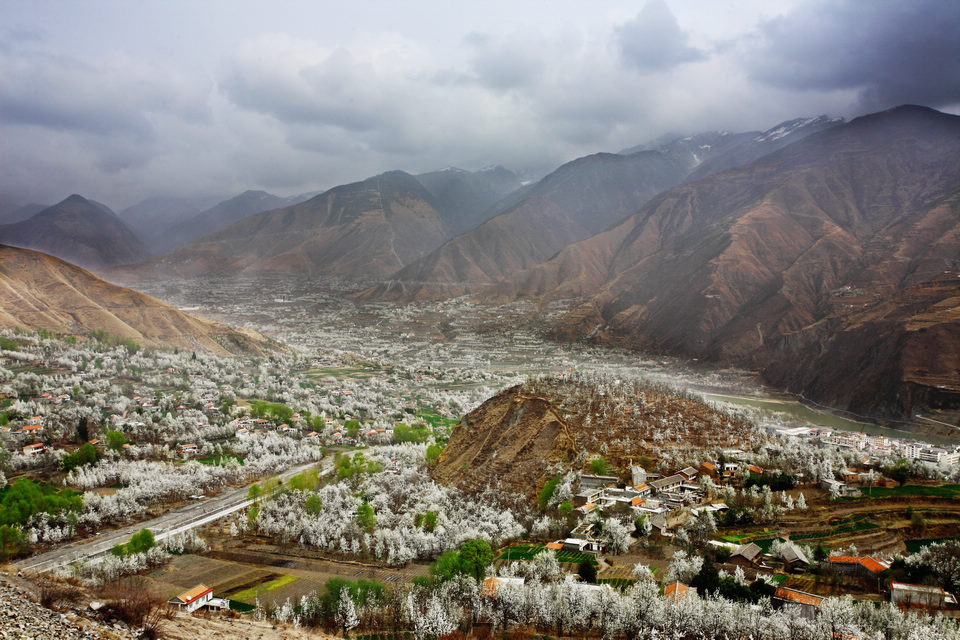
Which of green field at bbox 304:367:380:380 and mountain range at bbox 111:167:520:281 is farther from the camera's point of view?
mountain range at bbox 111:167:520:281

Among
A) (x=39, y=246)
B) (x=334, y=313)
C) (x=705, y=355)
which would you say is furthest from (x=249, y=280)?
(x=705, y=355)

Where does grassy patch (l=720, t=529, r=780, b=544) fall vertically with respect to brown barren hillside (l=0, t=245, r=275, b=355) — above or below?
below

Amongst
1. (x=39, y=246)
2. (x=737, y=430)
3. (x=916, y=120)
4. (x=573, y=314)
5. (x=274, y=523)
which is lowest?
(x=274, y=523)

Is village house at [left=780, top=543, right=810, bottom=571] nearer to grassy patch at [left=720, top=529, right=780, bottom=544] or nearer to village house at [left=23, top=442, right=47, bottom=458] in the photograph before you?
grassy patch at [left=720, top=529, right=780, bottom=544]

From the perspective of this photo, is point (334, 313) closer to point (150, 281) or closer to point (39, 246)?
point (150, 281)

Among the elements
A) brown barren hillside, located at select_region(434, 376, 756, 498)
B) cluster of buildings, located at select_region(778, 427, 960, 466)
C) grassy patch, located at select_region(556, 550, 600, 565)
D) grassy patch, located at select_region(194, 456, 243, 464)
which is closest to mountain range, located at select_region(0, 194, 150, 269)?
grassy patch, located at select_region(194, 456, 243, 464)

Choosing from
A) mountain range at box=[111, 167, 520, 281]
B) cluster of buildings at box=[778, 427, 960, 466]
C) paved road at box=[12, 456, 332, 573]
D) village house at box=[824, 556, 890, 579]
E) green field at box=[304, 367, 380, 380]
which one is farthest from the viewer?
mountain range at box=[111, 167, 520, 281]

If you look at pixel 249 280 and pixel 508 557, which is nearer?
pixel 508 557
